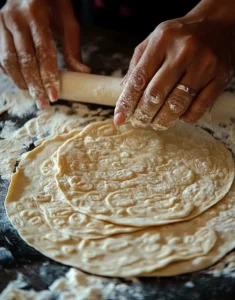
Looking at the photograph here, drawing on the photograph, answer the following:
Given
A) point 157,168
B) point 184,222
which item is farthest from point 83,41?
point 184,222

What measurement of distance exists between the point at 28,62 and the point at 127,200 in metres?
0.74

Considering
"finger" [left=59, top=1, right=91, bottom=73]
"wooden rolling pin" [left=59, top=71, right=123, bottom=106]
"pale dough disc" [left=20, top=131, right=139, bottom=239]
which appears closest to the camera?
"pale dough disc" [left=20, top=131, right=139, bottom=239]

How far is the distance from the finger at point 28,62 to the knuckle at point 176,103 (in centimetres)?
57

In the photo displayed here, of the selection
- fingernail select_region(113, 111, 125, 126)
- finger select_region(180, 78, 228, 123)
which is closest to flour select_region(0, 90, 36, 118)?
fingernail select_region(113, 111, 125, 126)

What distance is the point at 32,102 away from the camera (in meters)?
1.87

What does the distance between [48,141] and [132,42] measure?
855mm

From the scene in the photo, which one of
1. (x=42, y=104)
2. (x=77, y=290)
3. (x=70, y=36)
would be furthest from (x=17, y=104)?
(x=77, y=290)

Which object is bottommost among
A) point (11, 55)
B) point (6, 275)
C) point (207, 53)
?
Answer: point (6, 275)

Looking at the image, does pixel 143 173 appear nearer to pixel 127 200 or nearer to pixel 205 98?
pixel 127 200

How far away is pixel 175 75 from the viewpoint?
1421 mm

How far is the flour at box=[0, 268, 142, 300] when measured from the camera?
1.14 metres

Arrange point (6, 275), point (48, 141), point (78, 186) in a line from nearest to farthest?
1. point (6, 275)
2. point (78, 186)
3. point (48, 141)

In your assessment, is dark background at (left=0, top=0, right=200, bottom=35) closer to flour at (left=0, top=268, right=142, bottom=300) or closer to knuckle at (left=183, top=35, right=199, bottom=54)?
knuckle at (left=183, top=35, right=199, bottom=54)

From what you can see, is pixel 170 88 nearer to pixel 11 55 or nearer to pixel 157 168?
pixel 157 168
